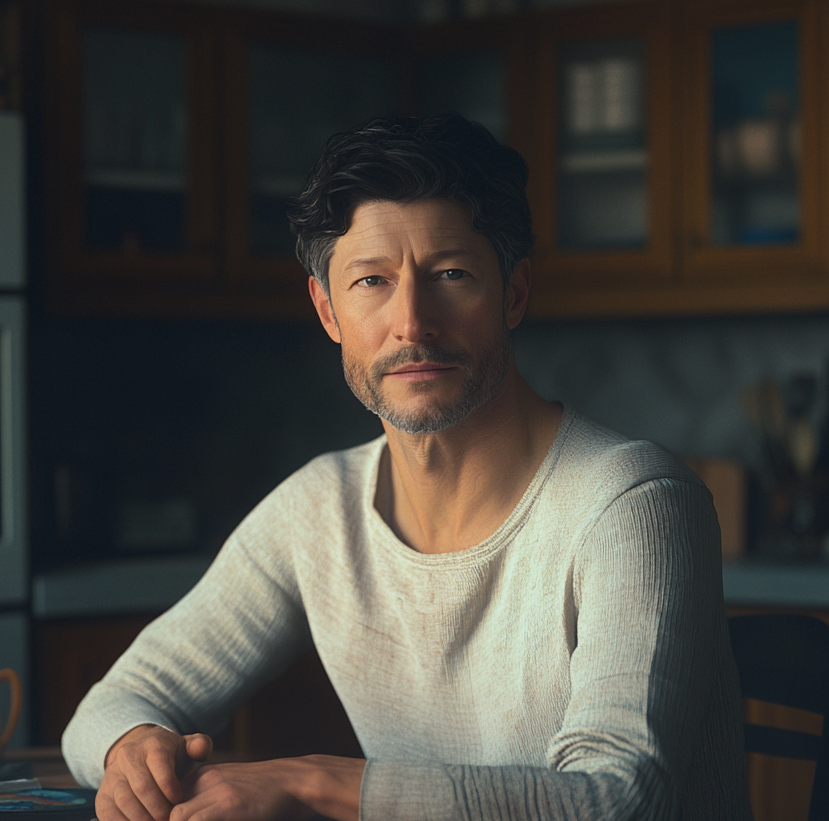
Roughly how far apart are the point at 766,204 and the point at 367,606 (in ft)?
6.07

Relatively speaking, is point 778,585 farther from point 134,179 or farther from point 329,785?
point 134,179

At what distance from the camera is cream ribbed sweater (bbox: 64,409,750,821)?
0.81 m

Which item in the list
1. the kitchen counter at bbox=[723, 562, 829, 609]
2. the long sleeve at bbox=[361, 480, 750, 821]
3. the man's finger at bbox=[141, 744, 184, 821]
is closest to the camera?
the long sleeve at bbox=[361, 480, 750, 821]

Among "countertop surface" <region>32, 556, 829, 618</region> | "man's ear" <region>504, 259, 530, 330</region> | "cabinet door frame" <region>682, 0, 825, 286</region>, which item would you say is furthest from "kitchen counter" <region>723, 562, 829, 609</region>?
"man's ear" <region>504, 259, 530, 330</region>

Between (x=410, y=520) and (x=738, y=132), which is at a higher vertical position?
(x=738, y=132)

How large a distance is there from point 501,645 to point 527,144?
190cm

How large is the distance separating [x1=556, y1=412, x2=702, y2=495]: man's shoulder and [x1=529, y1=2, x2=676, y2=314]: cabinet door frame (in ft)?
5.20

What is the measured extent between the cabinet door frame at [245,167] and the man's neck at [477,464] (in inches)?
62.3

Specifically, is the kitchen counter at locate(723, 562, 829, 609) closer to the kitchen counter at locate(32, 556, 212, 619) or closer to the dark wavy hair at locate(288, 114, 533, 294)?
the kitchen counter at locate(32, 556, 212, 619)

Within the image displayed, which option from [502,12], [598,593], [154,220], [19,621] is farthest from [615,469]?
[502,12]

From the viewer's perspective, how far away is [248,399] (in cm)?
312

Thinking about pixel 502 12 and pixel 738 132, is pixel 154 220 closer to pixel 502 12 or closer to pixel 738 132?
pixel 502 12

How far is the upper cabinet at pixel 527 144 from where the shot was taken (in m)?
2.49


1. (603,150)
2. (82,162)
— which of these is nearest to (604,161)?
(603,150)
